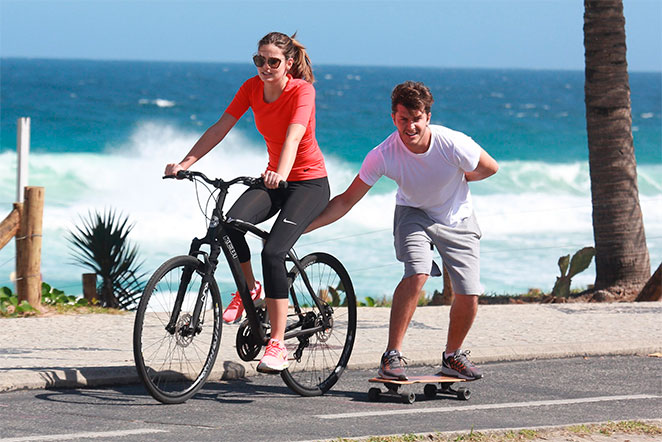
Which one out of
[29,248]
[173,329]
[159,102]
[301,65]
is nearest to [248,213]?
[173,329]

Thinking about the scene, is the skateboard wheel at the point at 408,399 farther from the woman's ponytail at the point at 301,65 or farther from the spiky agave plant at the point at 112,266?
the spiky agave plant at the point at 112,266

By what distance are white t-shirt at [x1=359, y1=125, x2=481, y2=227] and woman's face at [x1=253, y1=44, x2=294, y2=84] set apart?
2.26 feet

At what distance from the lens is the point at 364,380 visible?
6.81 m

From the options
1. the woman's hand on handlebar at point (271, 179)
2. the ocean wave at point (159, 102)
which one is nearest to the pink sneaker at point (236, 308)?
the woman's hand on handlebar at point (271, 179)

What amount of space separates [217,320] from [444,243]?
1361 millimetres

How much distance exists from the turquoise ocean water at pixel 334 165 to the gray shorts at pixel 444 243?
505 centimetres

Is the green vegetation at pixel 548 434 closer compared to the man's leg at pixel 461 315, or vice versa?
the green vegetation at pixel 548 434

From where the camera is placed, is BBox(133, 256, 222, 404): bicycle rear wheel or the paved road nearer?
the paved road

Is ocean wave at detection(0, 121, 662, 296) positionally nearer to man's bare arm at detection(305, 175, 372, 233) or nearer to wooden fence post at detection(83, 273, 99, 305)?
wooden fence post at detection(83, 273, 99, 305)

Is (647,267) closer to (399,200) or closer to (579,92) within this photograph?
(399,200)

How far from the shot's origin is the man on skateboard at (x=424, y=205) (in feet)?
19.6

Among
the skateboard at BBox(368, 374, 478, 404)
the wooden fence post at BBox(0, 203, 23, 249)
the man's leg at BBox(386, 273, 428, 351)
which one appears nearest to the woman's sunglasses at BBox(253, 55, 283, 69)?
the man's leg at BBox(386, 273, 428, 351)

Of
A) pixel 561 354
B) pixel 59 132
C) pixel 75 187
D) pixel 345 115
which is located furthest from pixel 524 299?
pixel 345 115

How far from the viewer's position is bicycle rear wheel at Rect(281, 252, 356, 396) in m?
6.39
